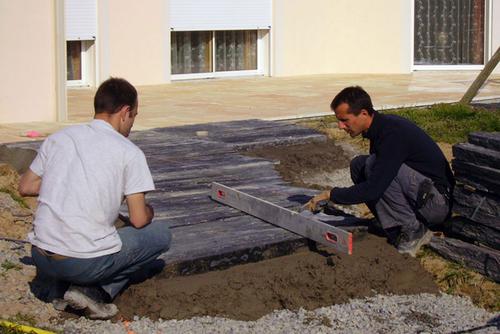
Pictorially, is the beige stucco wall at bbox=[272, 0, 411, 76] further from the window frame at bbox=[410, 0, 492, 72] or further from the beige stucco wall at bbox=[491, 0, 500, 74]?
the beige stucco wall at bbox=[491, 0, 500, 74]

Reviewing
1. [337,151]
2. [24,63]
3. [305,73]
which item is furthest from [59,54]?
[305,73]

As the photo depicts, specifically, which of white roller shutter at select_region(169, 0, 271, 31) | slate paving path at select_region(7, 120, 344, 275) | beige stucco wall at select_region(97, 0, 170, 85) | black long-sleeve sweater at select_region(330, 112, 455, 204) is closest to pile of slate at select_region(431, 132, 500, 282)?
black long-sleeve sweater at select_region(330, 112, 455, 204)

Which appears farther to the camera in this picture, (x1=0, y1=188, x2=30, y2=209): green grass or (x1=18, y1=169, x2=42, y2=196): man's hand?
(x1=0, y1=188, x2=30, y2=209): green grass

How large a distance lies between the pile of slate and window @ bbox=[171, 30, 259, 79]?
11052 mm

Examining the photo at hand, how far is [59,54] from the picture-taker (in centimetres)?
1177

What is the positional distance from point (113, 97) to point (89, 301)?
3.88 feet

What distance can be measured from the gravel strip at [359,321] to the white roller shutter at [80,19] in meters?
10.5

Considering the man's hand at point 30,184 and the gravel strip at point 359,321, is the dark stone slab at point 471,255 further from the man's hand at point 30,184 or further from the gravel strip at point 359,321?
the man's hand at point 30,184

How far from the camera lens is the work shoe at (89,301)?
17.8ft

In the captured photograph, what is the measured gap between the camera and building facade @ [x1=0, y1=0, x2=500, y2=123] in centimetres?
1614

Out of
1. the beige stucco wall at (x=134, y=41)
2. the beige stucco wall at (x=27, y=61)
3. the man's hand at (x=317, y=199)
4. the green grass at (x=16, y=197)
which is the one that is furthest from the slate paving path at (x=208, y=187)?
the beige stucco wall at (x=134, y=41)

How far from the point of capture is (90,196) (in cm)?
527

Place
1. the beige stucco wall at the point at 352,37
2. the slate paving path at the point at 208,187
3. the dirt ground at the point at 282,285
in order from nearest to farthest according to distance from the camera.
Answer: the dirt ground at the point at 282,285, the slate paving path at the point at 208,187, the beige stucco wall at the point at 352,37

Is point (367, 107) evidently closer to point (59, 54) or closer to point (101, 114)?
point (101, 114)
